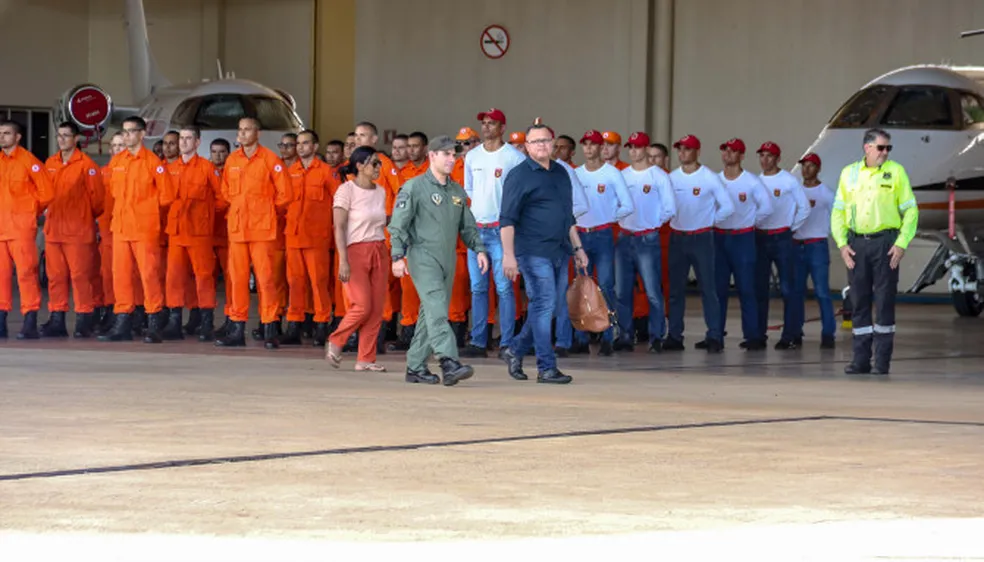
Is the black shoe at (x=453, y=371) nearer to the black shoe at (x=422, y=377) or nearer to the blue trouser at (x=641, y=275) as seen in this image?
the black shoe at (x=422, y=377)

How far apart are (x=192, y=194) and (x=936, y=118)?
26.7 ft

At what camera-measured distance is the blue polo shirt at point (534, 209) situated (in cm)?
1065

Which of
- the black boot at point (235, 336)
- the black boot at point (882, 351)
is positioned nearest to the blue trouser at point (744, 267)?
the black boot at point (882, 351)

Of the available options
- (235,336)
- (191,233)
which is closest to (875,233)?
(235,336)

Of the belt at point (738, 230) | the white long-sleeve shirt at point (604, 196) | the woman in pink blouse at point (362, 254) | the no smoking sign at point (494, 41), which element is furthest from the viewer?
the no smoking sign at point (494, 41)

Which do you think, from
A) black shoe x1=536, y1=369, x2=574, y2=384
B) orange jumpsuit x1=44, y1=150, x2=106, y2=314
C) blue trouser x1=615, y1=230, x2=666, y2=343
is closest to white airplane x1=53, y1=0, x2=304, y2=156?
orange jumpsuit x1=44, y1=150, x2=106, y2=314

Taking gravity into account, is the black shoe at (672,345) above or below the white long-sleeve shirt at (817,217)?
below

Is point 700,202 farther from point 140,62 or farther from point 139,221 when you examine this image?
point 140,62

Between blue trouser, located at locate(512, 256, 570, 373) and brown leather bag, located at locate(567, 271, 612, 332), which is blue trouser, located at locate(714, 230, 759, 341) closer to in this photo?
brown leather bag, located at locate(567, 271, 612, 332)

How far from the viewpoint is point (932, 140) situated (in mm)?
17562

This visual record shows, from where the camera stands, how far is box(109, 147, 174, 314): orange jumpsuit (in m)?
13.9

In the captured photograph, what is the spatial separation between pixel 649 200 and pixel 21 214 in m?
5.31

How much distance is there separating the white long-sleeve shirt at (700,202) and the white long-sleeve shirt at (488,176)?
213cm

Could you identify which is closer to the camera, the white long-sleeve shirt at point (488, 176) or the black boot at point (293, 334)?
the white long-sleeve shirt at point (488, 176)
